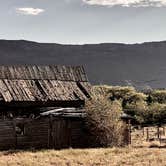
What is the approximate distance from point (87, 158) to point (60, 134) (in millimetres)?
7285

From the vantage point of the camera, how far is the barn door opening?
1330 inches

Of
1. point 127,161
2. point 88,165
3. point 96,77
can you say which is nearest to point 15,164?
point 88,165

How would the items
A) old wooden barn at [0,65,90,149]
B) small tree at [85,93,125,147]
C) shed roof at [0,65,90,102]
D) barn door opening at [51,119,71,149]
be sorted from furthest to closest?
1. shed roof at [0,65,90,102]
2. barn door opening at [51,119,71,149]
3. small tree at [85,93,125,147]
4. old wooden barn at [0,65,90,149]

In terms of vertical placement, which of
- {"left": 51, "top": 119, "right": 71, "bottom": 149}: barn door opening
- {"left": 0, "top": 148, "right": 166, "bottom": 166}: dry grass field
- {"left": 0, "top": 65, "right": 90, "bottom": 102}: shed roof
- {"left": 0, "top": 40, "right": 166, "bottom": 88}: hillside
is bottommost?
{"left": 0, "top": 148, "right": 166, "bottom": 166}: dry grass field

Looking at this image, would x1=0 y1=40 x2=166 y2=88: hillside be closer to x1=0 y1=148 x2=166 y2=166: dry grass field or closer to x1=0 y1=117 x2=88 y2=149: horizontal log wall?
x1=0 y1=117 x2=88 y2=149: horizontal log wall

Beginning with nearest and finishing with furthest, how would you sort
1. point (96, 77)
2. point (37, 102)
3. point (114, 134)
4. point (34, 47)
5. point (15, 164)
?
point (15, 164)
point (114, 134)
point (37, 102)
point (96, 77)
point (34, 47)

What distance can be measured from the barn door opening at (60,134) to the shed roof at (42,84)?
4.02m

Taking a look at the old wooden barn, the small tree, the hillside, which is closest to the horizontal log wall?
the old wooden barn

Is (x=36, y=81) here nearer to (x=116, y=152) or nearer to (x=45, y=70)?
(x=45, y=70)

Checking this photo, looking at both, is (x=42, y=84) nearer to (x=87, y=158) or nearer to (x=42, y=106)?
(x=42, y=106)

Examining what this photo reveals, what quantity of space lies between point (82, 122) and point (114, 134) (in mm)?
2744

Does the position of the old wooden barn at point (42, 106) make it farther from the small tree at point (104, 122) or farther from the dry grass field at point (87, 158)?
the dry grass field at point (87, 158)

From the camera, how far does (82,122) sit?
35031mm

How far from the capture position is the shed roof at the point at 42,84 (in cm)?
3719
